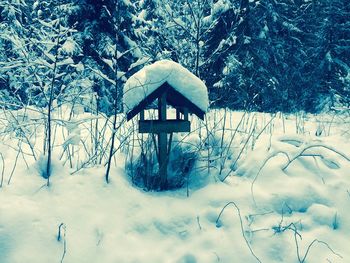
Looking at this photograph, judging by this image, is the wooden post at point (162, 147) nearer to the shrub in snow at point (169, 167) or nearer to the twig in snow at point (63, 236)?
the shrub in snow at point (169, 167)

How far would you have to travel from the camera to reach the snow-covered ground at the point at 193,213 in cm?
233

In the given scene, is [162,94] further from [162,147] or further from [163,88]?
[162,147]

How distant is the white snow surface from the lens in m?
2.91

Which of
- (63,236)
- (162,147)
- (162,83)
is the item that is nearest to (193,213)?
(162,147)

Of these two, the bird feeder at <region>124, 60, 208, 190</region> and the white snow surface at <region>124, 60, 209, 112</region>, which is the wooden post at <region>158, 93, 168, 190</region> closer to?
the bird feeder at <region>124, 60, 208, 190</region>

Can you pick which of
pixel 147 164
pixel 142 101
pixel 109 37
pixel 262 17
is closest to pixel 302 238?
pixel 147 164

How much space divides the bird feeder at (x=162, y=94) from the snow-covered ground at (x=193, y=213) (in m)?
0.40

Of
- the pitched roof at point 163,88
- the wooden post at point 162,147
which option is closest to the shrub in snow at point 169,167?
the wooden post at point 162,147

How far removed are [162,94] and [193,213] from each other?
3.31 ft

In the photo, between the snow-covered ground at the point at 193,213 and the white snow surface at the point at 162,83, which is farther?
the white snow surface at the point at 162,83

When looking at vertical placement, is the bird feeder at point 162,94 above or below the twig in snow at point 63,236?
above

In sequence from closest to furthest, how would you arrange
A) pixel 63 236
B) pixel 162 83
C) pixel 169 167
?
1. pixel 63 236
2. pixel 162 83
3. pixel 169 167

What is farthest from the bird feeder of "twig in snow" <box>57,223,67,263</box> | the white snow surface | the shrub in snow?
"twig in snow" <box>57,223,67,263</box>

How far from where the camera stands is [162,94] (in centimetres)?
298
